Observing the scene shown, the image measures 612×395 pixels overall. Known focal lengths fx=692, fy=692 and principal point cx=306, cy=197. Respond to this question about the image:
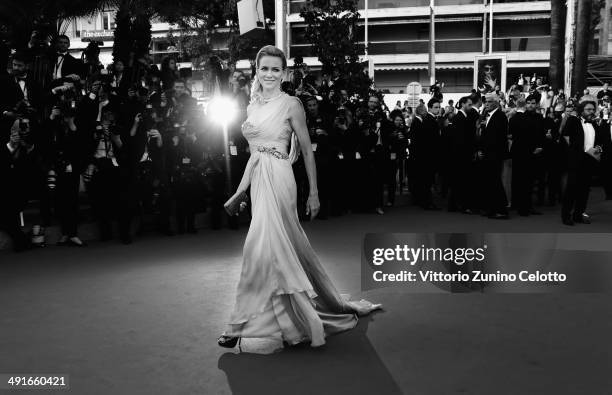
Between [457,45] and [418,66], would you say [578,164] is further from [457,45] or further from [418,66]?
[457,45]

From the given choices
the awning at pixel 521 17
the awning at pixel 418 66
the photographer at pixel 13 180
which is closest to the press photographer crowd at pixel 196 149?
the photographer at pixel 13 180

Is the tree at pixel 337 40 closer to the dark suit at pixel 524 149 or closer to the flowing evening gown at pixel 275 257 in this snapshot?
the dark suit at pixel 524 149

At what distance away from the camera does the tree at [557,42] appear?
22656 mm

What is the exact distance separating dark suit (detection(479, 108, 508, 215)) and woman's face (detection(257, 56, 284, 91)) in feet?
27.6

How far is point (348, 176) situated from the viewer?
13.8m

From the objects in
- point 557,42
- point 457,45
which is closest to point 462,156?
point 557,42

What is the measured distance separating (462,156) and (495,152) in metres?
1.04

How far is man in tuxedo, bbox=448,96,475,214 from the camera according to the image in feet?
45.5

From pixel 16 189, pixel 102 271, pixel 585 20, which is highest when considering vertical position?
pixel 585 20

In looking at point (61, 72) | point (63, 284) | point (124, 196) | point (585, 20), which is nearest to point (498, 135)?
point (124, 196)

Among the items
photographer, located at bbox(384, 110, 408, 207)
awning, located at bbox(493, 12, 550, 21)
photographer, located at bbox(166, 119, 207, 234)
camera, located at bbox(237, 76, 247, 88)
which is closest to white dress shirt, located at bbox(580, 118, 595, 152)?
photographer, located at bbox(384, 110, 408, 207)

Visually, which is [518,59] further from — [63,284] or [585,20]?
[63,284]

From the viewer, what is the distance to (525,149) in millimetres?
13469

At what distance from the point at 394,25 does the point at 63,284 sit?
45.9 m
